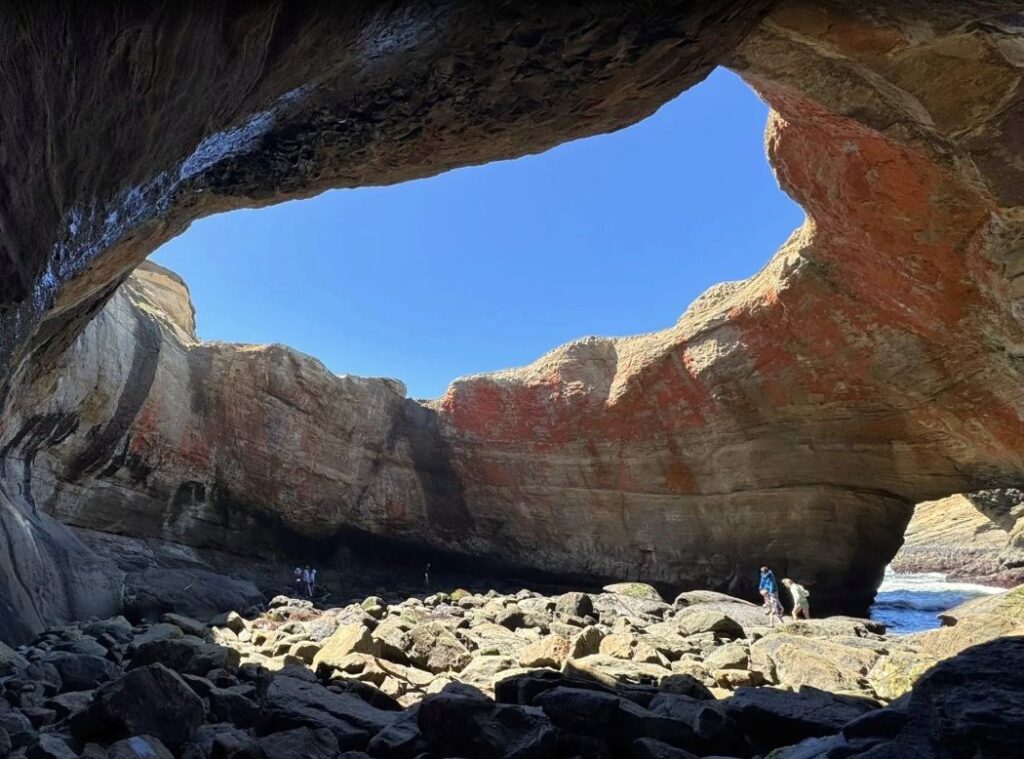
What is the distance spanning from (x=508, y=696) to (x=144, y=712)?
227 centimetres

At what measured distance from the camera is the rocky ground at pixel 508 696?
268 cm

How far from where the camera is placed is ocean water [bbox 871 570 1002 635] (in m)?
15.1

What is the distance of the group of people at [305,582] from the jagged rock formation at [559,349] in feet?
5.10

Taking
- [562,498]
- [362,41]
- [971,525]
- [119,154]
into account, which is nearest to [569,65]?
[362,41]

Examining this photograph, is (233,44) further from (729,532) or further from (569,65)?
(729,532)

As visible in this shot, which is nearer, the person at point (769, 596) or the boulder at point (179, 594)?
the boulder at point (179, 594)

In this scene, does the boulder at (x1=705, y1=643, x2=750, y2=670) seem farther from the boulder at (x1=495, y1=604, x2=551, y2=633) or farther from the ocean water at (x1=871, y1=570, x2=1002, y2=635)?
the ocean water at (x1=871, y1=570, x2=1002, y2=635)

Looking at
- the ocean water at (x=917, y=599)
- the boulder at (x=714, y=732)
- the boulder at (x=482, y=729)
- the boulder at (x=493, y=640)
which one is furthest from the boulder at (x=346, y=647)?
the ocean water at (x=917, y=599)

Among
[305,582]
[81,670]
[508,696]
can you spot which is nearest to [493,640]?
[508,696]

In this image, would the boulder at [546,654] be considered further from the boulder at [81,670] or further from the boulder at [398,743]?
the boulder at [81,670]

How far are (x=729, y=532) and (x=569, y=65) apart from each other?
13666 mm

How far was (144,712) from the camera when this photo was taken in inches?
127

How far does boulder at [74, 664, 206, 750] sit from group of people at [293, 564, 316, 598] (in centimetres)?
1406

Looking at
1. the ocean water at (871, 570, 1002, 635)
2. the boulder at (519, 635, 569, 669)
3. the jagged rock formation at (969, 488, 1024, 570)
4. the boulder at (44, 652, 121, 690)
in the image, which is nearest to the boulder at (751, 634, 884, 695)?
the boulder at (519, 635, 569, 669)
